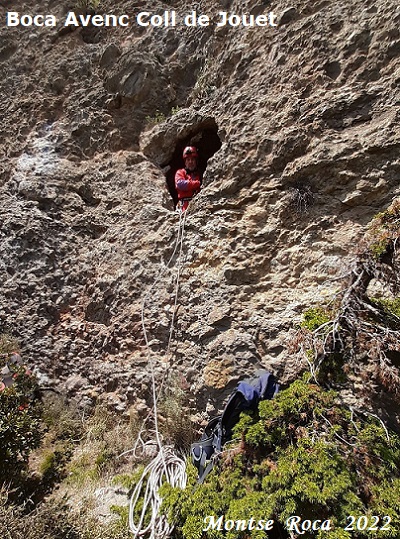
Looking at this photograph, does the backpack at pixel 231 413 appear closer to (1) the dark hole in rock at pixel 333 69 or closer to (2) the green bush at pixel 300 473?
(2) the green bush at pixel 300 473

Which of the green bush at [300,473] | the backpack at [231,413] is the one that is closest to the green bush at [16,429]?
the green bush at [300,473]

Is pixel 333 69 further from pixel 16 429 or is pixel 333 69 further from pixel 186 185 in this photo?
pixel 16 429

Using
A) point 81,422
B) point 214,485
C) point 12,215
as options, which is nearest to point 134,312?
point 81,422

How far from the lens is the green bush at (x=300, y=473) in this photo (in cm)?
199

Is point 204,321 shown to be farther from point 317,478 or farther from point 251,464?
point 317,478

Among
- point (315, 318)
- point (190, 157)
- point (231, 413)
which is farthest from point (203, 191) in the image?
point (231, 413)

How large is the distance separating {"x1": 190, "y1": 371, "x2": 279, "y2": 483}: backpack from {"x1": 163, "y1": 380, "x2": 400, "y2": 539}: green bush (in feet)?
0.36

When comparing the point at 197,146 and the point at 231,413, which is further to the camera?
the point at 197,146

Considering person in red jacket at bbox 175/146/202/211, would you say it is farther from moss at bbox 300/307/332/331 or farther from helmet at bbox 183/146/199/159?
moss at bbox 300/307/332/331

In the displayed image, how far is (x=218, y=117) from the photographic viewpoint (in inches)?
178

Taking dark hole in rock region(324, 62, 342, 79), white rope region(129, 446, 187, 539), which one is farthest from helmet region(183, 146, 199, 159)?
white rope region(129, 446, 187, 539)

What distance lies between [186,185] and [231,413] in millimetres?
2878

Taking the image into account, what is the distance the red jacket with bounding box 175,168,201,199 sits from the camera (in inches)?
183

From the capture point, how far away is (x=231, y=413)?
2.70m
